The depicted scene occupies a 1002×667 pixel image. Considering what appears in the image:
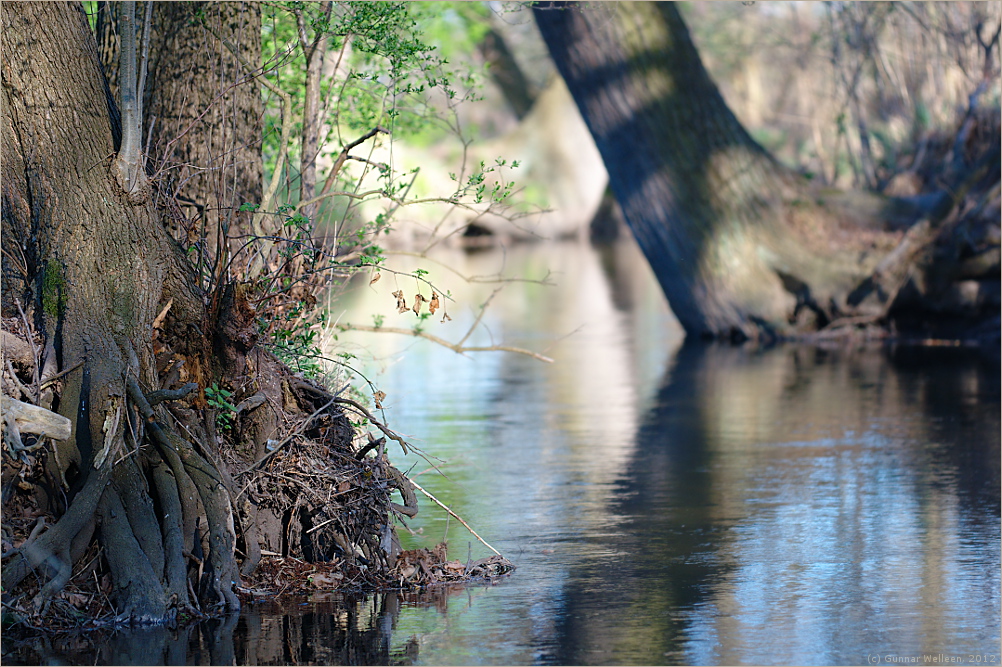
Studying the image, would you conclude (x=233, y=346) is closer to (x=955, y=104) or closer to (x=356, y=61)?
(x=356, y=61)

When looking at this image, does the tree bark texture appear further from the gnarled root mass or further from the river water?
the gnarled root mass

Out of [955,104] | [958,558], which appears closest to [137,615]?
[958,558]

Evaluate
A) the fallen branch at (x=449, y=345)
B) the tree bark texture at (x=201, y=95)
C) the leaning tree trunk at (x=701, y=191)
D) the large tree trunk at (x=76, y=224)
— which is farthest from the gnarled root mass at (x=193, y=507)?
the leaning tree trunk at (x=701, y=191)

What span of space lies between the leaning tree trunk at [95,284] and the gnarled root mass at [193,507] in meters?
0.02

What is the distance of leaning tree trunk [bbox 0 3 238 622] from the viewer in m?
6.77

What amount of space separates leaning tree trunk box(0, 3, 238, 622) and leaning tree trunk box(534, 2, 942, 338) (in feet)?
31.7

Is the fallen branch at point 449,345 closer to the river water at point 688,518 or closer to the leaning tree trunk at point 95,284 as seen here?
the river water at point 688,518

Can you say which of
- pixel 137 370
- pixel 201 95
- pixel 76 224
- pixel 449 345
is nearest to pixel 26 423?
pixel 137 370

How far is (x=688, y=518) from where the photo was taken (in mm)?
8500

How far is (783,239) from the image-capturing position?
55.3ft

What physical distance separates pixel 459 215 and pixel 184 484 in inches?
1285

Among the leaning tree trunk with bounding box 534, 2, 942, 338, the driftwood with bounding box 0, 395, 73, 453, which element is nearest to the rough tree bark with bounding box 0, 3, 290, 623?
the driftwood with bounding box 0, 395, 73, 453

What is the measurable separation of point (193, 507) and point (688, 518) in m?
3.14

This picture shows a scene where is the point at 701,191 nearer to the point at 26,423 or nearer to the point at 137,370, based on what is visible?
the point at 137,370
